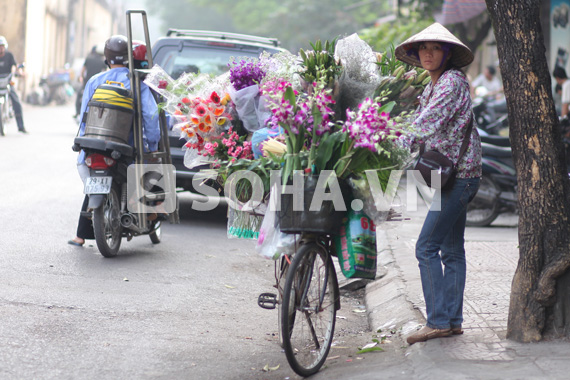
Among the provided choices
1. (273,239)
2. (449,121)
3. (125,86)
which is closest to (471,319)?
(449,121)

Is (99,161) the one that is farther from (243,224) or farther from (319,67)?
(319,67)

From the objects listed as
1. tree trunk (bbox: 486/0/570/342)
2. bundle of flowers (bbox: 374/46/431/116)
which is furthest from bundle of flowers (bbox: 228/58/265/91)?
tree trunk (bbox: 486/0/570/342)

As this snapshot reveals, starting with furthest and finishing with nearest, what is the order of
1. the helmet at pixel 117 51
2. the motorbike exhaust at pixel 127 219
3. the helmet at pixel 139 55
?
the helmet at pixel 139 55, the helmet at pixel 117 51, the motorbike exhaust at pixel 127 219

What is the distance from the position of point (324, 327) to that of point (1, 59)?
45.0 ft

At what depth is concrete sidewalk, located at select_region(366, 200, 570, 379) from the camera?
4078 millimetres

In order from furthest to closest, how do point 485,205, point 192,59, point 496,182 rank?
point 485,205 → point 496,182 → point 192,59

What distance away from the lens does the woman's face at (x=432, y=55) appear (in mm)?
4590

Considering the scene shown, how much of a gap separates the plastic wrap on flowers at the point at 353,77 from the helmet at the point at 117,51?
3.13 meters

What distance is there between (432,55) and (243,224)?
145 centimetres

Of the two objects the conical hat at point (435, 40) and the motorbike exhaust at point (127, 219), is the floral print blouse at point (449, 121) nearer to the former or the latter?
the conical hat at point (435, 40)

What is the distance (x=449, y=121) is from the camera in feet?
14.9

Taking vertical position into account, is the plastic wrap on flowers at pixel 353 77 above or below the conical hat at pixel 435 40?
below

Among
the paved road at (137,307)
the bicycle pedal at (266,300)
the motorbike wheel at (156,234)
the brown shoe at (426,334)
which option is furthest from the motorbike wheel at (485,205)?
the bicycle pedal at (266,300)

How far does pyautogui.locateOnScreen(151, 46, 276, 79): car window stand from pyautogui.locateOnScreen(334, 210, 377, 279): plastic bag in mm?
5163
